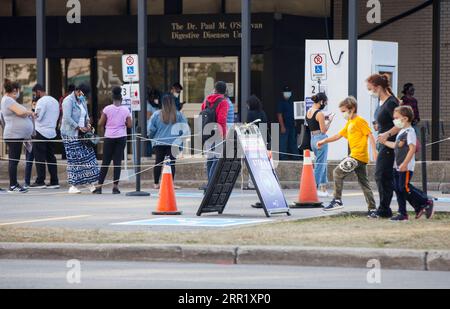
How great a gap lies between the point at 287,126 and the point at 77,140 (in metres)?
8.72

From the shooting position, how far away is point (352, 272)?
11.9 meters

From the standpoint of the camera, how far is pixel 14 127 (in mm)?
22312

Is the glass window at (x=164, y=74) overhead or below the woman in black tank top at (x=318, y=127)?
overhead

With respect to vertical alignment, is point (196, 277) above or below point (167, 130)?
below

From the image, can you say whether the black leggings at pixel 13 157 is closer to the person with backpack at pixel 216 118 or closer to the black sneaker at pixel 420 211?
the person with backpack at pixel 216 118

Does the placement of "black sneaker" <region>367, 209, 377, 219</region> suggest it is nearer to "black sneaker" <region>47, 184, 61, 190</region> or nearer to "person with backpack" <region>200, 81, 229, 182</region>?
"person with backpack" <region>200, 81, 229, 182</region>

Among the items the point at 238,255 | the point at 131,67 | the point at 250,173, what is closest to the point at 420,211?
the point at 250,173

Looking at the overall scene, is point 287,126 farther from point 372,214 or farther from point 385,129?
point 385,129

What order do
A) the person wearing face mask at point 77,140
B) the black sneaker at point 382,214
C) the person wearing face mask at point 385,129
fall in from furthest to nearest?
the person wearing face mask at point 77,140 → the black sneaker at point 382,214 → the person wearing face mask at point 385,129

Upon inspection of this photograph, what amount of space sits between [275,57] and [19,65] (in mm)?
6917

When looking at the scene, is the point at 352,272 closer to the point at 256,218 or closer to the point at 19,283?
the point at 19,283

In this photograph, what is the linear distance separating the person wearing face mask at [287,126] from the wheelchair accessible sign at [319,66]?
5.68 m

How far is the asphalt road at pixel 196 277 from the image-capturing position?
10.8 m

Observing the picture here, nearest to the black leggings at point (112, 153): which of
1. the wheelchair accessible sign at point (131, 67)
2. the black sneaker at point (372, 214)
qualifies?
the wheelchair accessible sign at point (131, 67)
